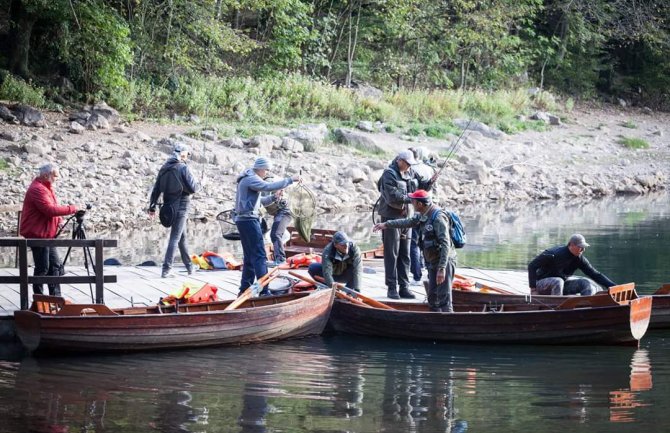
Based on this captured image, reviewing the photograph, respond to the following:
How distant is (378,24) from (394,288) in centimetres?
2557

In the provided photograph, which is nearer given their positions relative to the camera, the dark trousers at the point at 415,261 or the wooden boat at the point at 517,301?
the wooden boat at the point at 517,301

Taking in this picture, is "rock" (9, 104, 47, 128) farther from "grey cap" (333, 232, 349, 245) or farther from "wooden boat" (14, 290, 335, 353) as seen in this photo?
"grey cap" (333, 232, 349, 245)

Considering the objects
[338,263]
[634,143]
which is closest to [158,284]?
[338,263]

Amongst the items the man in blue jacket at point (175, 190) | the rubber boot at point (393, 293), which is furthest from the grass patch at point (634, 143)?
the man in blue jacket at point (175, 190)

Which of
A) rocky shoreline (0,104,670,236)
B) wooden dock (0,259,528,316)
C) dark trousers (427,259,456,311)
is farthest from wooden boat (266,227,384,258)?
dark trousers (427,259,456,311)

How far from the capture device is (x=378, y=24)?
38.5 m

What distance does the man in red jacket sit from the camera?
40.2 feet

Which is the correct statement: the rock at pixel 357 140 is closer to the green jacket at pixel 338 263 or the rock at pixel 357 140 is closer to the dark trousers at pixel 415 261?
the dark trousers at pixel 415 261

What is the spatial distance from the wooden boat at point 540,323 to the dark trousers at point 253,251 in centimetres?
142

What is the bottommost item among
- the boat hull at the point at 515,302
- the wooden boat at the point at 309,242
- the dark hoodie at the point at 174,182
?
the boat hull at the point at 515,302

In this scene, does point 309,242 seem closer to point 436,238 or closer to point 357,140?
point 436,238

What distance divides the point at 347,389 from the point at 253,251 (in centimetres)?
322

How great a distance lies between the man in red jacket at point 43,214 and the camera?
12250 mm

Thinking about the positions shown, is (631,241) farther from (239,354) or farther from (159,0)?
(159,0)
